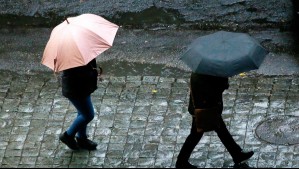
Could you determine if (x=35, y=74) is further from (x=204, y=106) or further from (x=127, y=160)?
(x=204, y=106)

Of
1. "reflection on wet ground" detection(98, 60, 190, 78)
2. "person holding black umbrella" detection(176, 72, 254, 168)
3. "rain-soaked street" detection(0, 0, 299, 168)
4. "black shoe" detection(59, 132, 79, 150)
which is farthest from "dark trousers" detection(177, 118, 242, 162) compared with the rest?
"reflection on wet ground" detection(98, 60, 190, 78)

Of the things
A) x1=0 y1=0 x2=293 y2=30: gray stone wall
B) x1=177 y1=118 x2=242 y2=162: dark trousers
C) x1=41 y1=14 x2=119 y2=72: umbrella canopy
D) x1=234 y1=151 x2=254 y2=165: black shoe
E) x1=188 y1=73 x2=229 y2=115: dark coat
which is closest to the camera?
x1=188 y1=73 x2=229 y2=115: dark coat

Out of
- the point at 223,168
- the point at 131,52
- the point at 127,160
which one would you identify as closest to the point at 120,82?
the point at 131,52

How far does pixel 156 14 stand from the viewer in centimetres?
1250

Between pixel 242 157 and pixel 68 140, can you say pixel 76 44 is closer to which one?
pixel 68 140

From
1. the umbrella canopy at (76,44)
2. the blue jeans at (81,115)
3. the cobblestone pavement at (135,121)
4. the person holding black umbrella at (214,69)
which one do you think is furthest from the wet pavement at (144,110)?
the umbrella canopy at (76,44)

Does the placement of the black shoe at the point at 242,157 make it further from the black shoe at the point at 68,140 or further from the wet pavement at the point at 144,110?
the black shoe at the point at 68,140

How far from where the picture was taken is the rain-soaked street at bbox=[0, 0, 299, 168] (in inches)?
368

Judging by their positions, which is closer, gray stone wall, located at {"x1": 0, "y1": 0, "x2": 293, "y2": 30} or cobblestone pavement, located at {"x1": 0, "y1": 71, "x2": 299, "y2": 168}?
cobblestone pavement, located at {"x1": 0, "y1": 71, "x2": 299, "y2": 168}

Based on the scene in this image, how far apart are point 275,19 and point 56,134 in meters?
4.38

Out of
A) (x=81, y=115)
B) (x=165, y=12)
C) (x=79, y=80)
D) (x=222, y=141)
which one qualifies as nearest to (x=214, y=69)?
(x=222, y=141)

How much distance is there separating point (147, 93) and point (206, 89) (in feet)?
7.99

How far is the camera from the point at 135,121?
392 inches

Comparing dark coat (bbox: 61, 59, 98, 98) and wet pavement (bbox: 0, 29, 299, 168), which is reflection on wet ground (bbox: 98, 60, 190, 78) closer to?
wet pavement (bbox: 0, 29, 299, 168)
